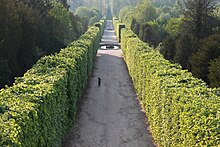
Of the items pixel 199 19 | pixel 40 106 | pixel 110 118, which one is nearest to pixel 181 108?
pixel 40 106

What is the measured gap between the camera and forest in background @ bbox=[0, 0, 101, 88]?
85.5 feet

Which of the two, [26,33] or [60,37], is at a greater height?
[26,33]

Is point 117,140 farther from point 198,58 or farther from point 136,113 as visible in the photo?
point 198,58

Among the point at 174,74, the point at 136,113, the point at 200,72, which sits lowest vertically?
the point at 136,113

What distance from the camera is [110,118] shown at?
1958 cm

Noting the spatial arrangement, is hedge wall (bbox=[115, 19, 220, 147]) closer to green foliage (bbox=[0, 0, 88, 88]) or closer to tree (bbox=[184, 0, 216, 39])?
green foliage (bbox=[0, 0, 88, 88])

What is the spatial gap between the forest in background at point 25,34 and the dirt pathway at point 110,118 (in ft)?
22.5

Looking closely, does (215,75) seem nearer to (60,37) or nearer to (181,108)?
(181,108)

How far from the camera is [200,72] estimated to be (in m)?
25.6

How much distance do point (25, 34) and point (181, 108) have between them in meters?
23.9

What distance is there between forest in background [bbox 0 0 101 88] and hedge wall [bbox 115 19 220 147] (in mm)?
13712

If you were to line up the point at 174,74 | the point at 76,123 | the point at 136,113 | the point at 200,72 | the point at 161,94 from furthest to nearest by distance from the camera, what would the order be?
the point at 200,72
the point at 136,113
the point at 76,123
the point at 174,74
the point at 161,94

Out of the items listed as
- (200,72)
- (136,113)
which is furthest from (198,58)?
(136,113)

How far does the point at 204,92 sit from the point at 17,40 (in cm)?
2072
